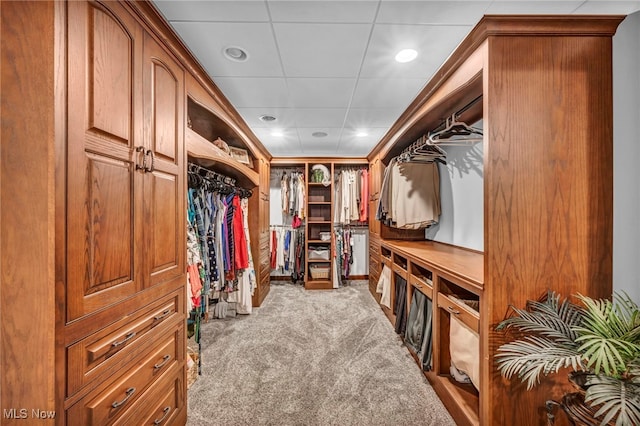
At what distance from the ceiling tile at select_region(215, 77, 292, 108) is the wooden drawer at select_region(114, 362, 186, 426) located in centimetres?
A: 193

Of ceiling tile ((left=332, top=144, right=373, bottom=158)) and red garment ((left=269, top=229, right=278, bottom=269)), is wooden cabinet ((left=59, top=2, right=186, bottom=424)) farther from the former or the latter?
red garment ((left=269, top=229, right=278, bottom=269))

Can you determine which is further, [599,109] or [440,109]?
[440,109]

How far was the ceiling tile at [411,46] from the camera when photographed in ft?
4.65

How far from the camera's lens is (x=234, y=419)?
162 centimetres

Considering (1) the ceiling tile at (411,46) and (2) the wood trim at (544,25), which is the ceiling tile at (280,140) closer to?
(1) the ceiling tile at (411,46)

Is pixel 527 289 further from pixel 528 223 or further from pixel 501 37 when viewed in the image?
pixel 501 37

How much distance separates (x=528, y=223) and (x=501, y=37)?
0.92 metres

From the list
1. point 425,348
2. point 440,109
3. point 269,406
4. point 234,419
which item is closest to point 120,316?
point 234,419

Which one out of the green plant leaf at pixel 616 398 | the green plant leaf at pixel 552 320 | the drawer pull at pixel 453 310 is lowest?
the drawer pull at pixel 453 310

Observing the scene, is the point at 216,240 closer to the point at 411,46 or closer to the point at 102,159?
the point at 102,159

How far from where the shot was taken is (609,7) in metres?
1.26

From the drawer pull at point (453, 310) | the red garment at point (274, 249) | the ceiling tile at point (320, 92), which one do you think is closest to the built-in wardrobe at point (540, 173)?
the drawer pull at point (453, 310)

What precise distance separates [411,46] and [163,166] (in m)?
1.52

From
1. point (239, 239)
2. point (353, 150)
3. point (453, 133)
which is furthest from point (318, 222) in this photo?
point (453, 133)
